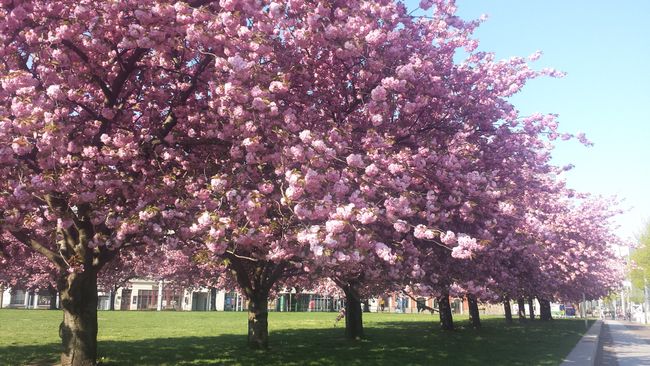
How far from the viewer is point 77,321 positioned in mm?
12008

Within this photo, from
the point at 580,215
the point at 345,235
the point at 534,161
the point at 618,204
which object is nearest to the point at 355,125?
the point at 345,235

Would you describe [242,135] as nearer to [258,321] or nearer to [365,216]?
[365,216]

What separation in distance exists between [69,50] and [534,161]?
44.1 feet

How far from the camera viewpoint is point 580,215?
30.6 meters

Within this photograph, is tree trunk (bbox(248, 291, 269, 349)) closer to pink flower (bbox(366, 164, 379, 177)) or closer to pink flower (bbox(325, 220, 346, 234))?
pink flower (bbox(366, 164, 379, 177))

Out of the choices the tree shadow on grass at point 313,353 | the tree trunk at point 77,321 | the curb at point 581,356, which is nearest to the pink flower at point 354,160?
the tree trunk at point 77,321

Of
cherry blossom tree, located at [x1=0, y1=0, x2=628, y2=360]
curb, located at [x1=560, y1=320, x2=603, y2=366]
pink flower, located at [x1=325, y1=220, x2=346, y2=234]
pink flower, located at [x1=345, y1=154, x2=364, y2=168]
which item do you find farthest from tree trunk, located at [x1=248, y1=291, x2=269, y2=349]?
pink flower, located at [x1=325, y1=220, x2=346, y2=234]

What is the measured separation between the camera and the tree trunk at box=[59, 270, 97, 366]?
1184 cm

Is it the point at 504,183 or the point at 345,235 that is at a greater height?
the point at 504,183

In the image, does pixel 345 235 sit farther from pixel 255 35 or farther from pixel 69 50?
pixel 69 50

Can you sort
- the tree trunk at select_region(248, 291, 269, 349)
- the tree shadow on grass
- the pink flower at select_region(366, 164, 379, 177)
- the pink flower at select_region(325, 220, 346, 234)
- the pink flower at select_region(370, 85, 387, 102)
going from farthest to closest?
the tree trunk at select_region(248, 291, 269, 349)
the tree shadow on grass
the pink flower at select_region(370, 85, 387, 102)
the pink flower at select_region(366, 164, 379, 177)
the pink flower at select_region(325, 220, 346, 234)

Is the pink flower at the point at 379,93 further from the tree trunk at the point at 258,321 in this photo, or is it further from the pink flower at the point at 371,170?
the tree trunk at the point at 258,321

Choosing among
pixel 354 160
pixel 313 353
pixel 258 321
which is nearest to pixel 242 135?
pixel 354 160

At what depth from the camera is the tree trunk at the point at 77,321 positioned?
1184 cm
